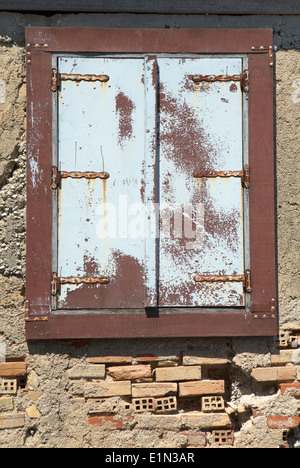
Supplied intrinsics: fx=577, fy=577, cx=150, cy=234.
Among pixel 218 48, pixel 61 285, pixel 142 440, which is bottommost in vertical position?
pixel 142 440

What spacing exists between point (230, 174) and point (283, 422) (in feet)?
5.81

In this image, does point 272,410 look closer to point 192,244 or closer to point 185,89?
point 192,244

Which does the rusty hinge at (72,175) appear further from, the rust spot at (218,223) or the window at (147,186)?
the rust spot at (218,223)

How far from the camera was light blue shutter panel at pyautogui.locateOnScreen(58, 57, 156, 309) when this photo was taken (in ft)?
13.1

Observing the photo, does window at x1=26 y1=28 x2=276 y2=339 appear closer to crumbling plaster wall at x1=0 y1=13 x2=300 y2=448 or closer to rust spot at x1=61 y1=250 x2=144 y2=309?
rust spot at x1=61 y1=250 x2=144 y2=309

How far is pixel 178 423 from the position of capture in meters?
4.00

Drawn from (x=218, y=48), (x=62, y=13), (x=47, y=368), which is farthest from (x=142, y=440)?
(x=62, y=13)

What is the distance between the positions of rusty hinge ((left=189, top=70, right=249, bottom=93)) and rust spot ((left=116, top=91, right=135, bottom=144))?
1.59 ft

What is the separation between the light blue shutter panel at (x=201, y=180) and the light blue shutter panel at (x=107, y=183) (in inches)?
4.6

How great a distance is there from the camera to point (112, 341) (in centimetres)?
403

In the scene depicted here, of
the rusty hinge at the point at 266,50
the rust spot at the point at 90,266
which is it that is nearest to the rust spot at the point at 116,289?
the rust spot at the point at 90,266

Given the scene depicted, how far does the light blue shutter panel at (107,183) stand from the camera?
3984mm

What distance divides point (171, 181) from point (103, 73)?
89 cm

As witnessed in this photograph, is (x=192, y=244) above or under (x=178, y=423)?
above
